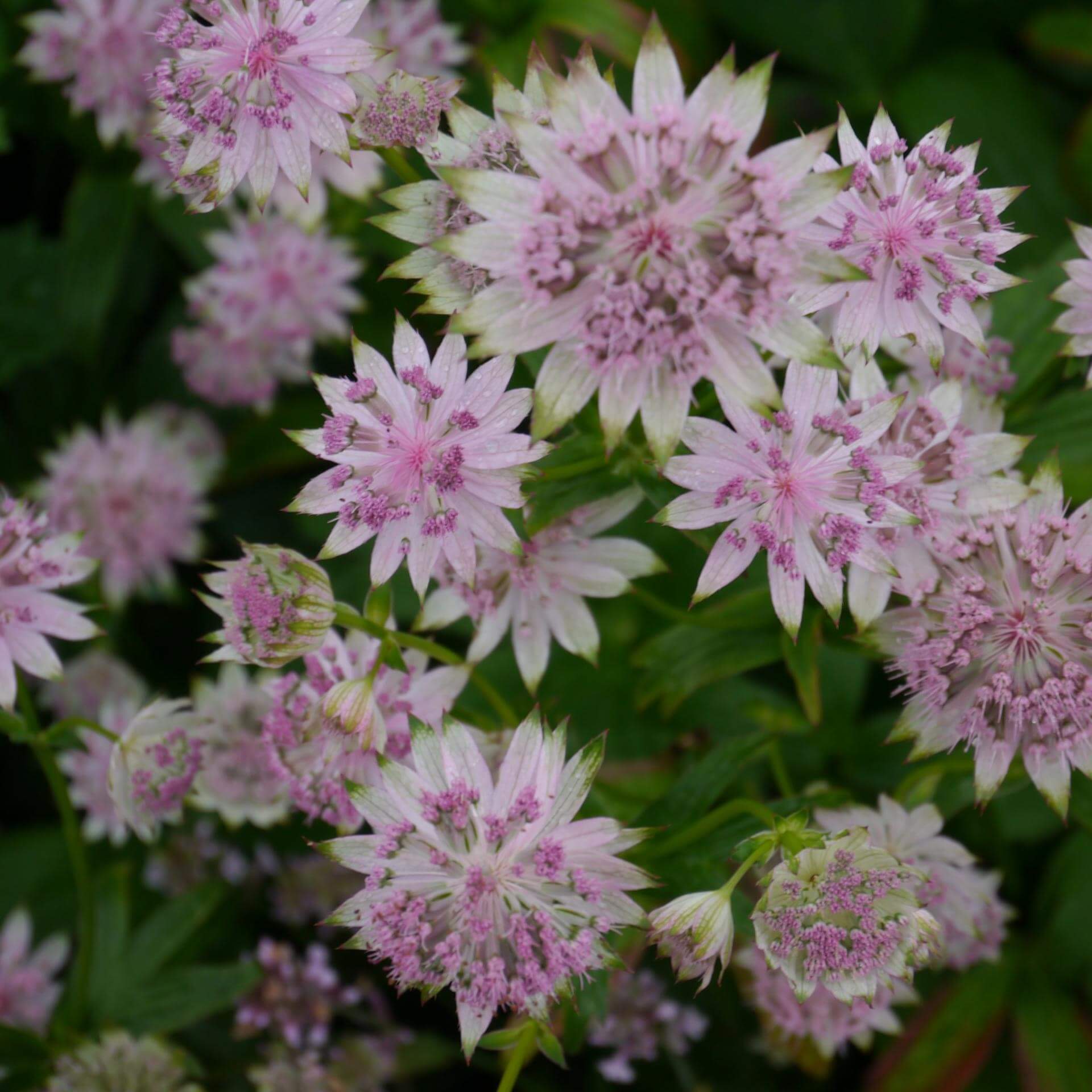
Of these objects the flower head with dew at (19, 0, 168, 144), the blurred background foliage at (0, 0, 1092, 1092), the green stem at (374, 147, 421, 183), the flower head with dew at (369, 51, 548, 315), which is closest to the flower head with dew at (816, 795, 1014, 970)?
the blurred background foliage at (0, 0, 1092, 1092)

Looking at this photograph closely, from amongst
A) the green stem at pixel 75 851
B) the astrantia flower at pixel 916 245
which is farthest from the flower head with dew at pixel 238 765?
the astrantia flower at pixel 916 245

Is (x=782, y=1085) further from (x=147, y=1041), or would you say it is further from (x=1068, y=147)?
(x=1068, y=147)

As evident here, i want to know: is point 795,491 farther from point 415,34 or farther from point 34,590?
point 415,34

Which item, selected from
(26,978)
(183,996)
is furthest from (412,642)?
(26,978)

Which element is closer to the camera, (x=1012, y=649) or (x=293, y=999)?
(x=1012, y=649)

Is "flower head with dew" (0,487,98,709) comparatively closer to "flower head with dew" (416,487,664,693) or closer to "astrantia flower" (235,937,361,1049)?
"flower head with dew" (416,487,664,693)

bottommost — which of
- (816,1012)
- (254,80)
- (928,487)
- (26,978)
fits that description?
(26,978)
